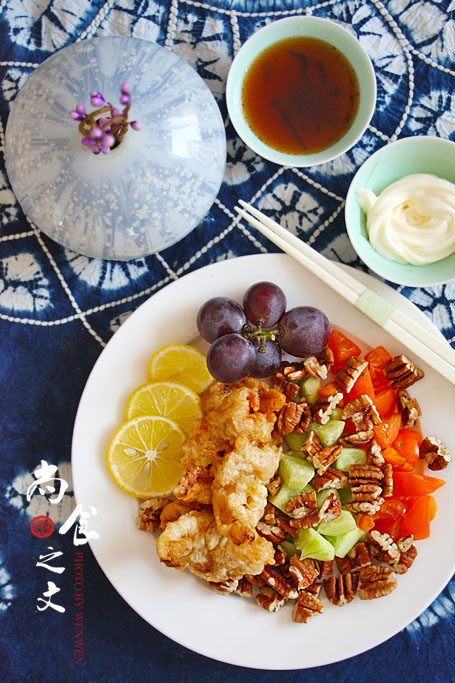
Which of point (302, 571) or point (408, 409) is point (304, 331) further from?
point (302, 571)

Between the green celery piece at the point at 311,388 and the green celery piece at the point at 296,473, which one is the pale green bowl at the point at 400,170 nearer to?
the green celery piece at the point at 311,388

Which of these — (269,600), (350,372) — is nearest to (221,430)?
(350,372)

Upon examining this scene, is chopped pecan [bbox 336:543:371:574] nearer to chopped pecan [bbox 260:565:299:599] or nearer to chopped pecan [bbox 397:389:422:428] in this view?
chopped pecan [bbox 260:565:299:599]

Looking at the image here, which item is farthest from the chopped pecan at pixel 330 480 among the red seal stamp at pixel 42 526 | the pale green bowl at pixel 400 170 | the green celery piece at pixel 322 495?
the red seal stamp at pixel 42 526

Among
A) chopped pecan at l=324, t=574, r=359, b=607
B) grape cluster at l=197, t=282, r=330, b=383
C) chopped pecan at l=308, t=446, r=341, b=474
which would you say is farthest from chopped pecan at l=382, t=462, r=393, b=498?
grape cluster at l=197, t=282, r=330, b=383

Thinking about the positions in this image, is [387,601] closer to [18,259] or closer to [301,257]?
[301,257]
